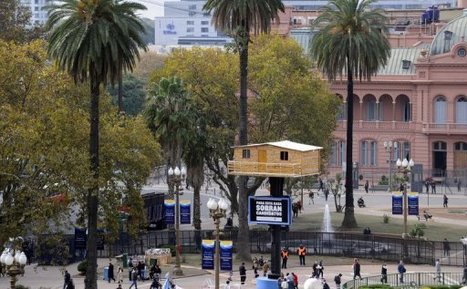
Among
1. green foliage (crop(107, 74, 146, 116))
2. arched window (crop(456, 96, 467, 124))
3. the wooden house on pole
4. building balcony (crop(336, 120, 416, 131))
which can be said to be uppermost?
green foliage (crop(107, 74, 146, 116))

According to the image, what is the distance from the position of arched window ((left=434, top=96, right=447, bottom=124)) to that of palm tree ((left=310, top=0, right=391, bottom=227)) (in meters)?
36.3

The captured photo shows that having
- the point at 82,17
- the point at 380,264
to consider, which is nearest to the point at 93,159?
the point at 82,17

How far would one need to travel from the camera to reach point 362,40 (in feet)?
313

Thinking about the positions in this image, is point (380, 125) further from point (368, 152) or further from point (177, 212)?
point (177, 212)

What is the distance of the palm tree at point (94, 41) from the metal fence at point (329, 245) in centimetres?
2009

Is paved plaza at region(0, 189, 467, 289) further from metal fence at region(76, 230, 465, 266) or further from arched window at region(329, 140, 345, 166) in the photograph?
arched window at region(329, 140, 345, 166)

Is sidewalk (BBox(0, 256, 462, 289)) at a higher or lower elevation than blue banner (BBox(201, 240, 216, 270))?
lower

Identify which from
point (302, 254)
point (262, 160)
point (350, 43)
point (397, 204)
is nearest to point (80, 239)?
point (302, 254)

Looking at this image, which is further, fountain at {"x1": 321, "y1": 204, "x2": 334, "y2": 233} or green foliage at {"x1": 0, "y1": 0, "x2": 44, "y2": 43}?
green foliage at {"x1": 0, "y1": 0, "x2": 44, "y2": 43}

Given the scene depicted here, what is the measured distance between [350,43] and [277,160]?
2764cm

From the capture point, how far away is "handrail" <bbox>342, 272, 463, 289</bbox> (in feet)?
231

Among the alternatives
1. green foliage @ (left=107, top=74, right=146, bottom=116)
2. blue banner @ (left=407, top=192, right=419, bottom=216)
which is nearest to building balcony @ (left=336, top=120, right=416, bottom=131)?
green foliage @ (left=107, top=74, right=146, bottom=116)

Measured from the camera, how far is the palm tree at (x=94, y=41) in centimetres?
6406

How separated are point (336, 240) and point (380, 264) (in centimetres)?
517
